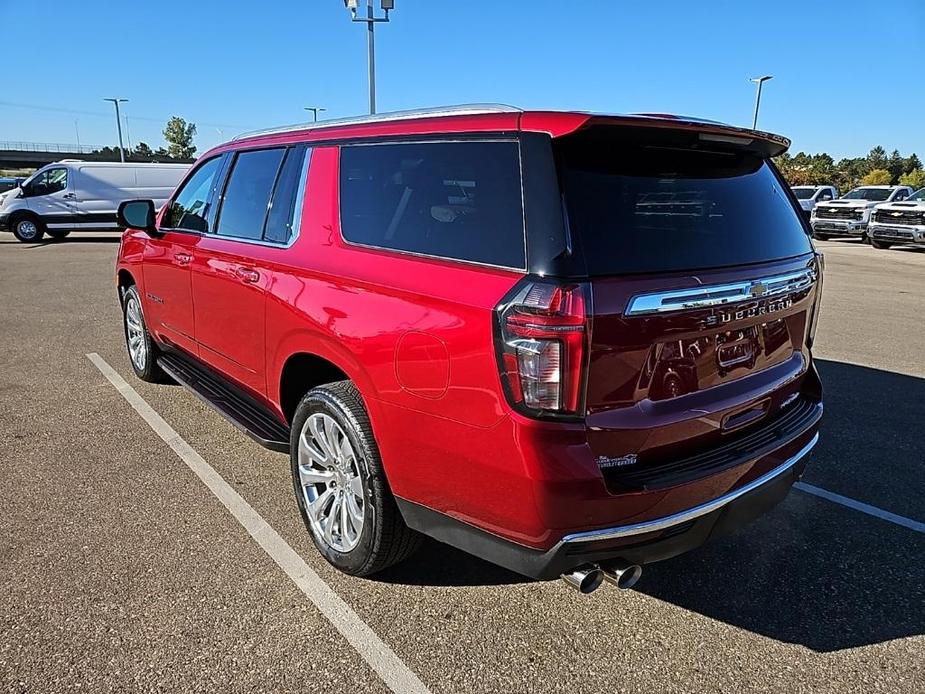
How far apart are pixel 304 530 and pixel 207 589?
585 mm

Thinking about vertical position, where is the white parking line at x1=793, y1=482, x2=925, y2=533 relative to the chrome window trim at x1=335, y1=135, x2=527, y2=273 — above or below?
below

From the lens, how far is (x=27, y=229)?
19125 millimetres

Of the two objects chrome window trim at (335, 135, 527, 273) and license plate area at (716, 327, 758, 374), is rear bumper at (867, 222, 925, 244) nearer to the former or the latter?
license plate area at (716, 327, 758, 374)

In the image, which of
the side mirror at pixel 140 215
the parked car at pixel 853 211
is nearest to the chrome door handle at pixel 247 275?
the side mirror at pixel 140 215

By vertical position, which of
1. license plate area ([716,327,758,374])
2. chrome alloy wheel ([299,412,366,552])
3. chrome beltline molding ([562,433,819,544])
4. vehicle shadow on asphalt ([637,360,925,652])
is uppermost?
license plate area ([716,327,758,374])

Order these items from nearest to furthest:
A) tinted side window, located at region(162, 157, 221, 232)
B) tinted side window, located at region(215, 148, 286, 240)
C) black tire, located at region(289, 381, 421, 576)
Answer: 1. black tire, located at region(289, 381, 421, 576)
2. tinted side window, located at region(215, 148, 286, 240)
3. tinted side window, located at region(162, 157, 221, 232)

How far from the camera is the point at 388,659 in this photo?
7.72ft

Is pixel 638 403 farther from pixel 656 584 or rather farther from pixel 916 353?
pixel 916 353

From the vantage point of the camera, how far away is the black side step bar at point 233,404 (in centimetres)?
330

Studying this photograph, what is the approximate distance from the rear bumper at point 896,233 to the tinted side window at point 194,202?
20.6m

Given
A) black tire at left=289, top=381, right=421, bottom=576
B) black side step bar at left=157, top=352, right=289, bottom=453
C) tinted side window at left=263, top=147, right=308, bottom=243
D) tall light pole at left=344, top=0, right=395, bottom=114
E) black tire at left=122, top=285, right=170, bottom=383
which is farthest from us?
tall light pole at left=344, top=0, right=395, bottom=114

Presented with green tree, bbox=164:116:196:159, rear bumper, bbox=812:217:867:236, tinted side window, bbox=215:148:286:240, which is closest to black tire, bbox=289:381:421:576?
tinted side window, bbox=215:148:286:240

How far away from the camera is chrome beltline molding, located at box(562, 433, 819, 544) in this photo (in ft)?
6.75

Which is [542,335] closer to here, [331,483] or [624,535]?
[624,535]
